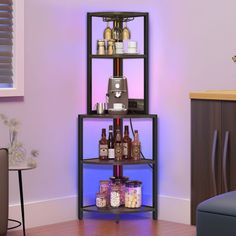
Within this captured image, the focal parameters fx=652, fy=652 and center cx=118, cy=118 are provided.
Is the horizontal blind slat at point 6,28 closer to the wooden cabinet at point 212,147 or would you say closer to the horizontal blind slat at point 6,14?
the horizontal blind slat at point 6,14

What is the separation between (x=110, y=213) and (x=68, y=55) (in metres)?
1.16

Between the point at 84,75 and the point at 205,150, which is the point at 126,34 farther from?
the point at 205,150

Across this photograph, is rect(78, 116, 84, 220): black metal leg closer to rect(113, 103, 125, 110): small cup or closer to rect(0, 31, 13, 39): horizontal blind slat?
rect(113, 103, 125, 110): small cup

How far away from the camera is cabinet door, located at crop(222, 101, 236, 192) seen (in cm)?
318

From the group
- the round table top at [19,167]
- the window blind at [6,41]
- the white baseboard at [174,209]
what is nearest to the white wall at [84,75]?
the white baseboard at [174,209]

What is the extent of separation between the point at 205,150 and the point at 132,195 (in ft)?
4.54

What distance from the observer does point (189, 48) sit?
4.52 meters

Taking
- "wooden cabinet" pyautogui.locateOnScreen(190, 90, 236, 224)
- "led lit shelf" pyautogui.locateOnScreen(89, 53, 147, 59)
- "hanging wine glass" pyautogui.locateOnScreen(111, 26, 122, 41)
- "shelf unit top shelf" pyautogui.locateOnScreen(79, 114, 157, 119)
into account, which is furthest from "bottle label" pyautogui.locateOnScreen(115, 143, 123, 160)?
"wooden cabinet" pyautogui.locateOnScreen(190, 90, 236, 224)

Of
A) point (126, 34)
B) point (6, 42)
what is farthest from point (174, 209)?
point (6, 42)

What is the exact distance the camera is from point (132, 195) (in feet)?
15.0

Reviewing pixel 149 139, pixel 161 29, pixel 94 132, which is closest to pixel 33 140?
pixel 94 132

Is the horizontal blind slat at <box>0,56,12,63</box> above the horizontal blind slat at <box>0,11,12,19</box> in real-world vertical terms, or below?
below

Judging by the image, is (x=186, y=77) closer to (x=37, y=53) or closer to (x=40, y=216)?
(x=37, y=53)

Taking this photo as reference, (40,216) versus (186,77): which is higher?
(186,77)
